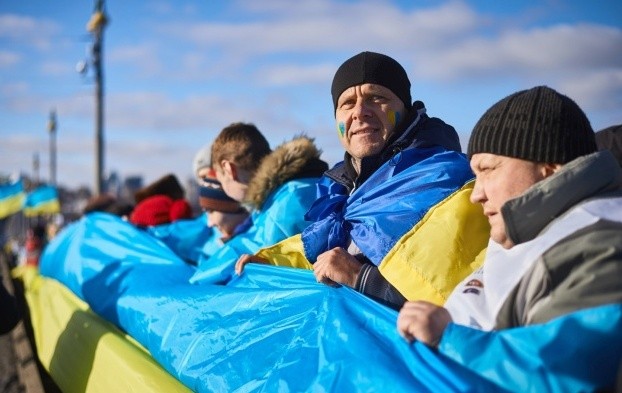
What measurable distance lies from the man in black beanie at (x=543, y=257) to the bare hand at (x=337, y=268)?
59 cm

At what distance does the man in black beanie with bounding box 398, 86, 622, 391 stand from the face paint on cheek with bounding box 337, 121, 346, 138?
0.93 m

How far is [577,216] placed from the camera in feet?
4.63

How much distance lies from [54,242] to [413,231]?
5306mm

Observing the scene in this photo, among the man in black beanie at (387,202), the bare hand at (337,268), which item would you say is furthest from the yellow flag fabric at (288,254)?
the bare hand at (337,268)

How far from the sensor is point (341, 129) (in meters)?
2.65

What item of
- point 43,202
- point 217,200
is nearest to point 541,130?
point 217,200

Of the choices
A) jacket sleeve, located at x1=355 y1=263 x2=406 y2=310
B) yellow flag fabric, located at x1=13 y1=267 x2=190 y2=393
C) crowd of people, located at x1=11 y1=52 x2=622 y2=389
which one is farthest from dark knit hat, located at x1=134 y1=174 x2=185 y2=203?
jacket sleeve, located at x1=355 y1=263 x2=406 y2=310

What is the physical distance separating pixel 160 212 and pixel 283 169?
2836 millimetres

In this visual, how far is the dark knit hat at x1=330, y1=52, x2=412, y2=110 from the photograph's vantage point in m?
2.60

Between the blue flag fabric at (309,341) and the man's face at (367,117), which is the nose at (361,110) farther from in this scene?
the blue flag fabric at (309,341)

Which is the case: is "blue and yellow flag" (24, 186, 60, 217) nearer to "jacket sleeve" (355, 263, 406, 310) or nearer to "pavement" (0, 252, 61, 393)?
"pavement" (0, 252, 61, 393)

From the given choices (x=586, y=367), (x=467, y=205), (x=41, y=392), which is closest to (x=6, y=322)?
(x=41, y=392)

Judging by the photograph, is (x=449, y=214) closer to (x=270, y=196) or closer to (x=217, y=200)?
(x=270, y=196)

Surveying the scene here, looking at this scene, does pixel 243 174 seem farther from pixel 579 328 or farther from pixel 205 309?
pixel 579 328
